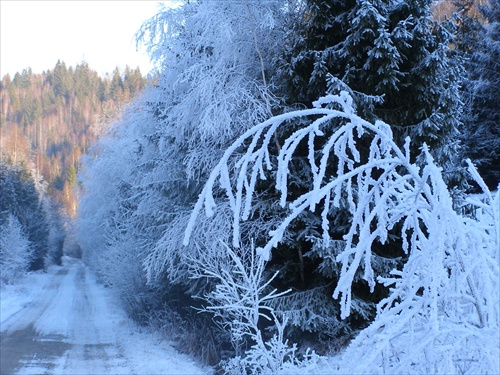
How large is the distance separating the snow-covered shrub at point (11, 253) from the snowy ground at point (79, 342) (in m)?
7.19

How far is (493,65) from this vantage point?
18.3 metres

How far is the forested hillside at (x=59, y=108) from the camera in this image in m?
101

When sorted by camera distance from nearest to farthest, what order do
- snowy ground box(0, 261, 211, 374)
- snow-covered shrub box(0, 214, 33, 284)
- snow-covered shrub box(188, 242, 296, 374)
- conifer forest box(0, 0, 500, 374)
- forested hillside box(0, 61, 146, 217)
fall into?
1. snow-covered shrub box(188, 242, 296, 374)
2. conifer forest box(0, 0, 500, 374)
3. snowy ground box(0, 261, 211, 374)
4. snow-covered shrub box(0, 214, 33, 284)
5. forested hillside box(0, 61, 146, 217)

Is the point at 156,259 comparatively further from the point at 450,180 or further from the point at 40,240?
the point at 40,240

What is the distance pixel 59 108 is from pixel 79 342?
120565 millimetres

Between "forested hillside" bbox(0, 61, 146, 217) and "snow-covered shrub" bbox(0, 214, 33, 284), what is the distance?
5978 centimetres

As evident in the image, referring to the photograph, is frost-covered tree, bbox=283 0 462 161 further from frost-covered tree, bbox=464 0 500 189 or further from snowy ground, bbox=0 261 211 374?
frost-covered tree, bbox=464 0 500 189

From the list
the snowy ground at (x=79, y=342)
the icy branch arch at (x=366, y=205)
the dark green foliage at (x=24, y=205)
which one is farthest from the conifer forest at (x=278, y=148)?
the dark green foliage at (x=24, y=205)

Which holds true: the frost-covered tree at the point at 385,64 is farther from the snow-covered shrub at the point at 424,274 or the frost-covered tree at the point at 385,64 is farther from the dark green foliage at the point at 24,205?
the dark green foliage at the point at 24,205

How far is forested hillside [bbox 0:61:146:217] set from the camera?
101 m

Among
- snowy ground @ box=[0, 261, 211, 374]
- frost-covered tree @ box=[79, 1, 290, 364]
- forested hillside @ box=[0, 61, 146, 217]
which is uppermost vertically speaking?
forested hillside @ box=[0, 61, 146, 217]

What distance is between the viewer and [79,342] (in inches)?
541

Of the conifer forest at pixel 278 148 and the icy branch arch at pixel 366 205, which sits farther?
the conifer forest at pixel 278 148

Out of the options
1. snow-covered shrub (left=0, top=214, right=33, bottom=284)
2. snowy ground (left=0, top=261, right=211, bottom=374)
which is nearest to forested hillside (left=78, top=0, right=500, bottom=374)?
snowy ground (left=0, top=261, right=211, bottom=374)
